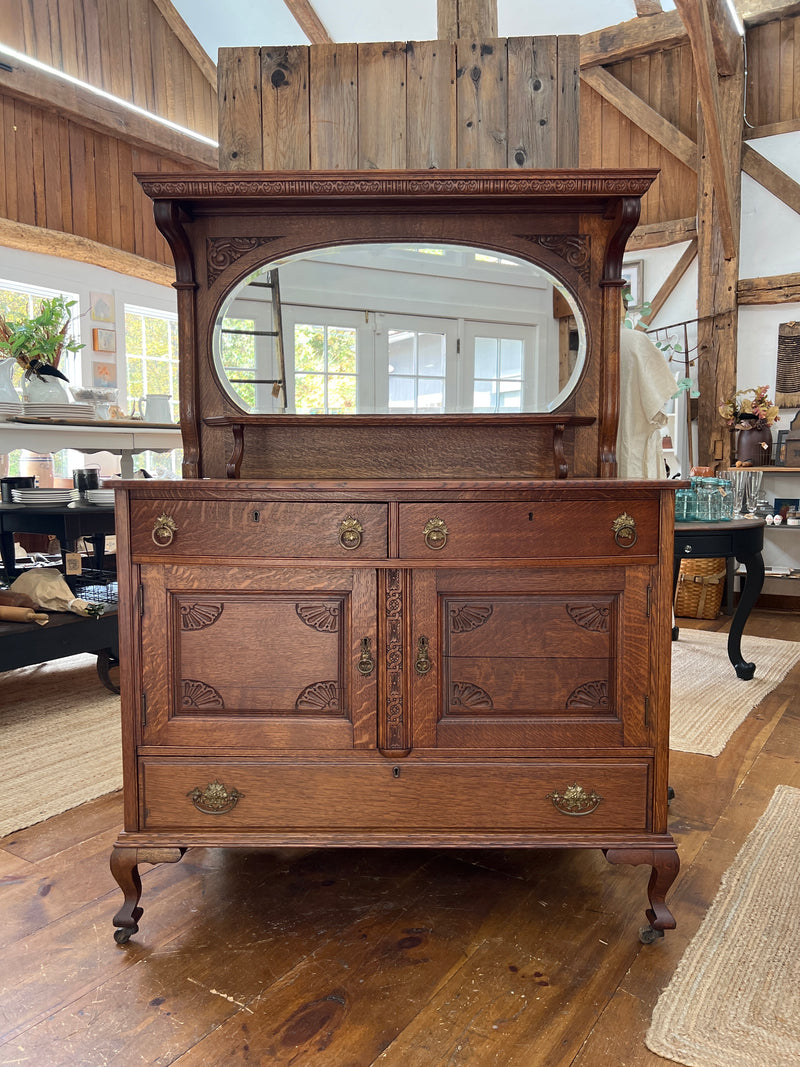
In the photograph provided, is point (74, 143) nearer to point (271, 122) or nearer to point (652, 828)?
point (271, 122)

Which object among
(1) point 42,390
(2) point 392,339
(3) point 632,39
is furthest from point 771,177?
(1) point 42,390

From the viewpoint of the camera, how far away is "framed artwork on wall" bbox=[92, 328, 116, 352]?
5.79 m

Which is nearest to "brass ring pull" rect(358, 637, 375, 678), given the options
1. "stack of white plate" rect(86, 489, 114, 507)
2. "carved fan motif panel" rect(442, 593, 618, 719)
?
"carved fan motif panel" rect(442, 593, 618, 719)

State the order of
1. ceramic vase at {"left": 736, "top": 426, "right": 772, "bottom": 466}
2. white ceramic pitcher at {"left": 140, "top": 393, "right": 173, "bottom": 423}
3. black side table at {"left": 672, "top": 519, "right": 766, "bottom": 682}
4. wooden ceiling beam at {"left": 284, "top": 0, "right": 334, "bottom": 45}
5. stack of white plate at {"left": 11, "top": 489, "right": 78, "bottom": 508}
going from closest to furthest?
black side table at {"left": 672, "top": 519, "right": 766, "bottom": 682} < stack of white plate at {"left": 11, "top": 489, "right": 78, "bottom": 508} < white ceramic pitcher at {"left": 140, "top": 393, "right": 173, "bottom": 423} < ceramic vase at {"left": 736, "top": 426, "right": 772, "bottom": 466} < wooden ceiling beam at {"left": 284, "top": 0, "right": 334, "bottom": 45}

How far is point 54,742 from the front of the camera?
259 centimetres

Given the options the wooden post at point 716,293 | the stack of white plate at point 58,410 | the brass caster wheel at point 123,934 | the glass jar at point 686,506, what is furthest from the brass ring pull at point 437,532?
the wooden post at point 716,293

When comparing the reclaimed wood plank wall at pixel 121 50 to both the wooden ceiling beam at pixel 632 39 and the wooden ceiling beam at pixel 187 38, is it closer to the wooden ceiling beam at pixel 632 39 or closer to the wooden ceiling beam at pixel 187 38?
the wooden ceiling beam at pixel 187 38

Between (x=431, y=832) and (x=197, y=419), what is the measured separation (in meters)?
1.11

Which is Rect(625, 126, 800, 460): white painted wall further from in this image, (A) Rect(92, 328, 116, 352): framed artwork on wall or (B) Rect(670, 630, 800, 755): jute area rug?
(A) Rect(92, 328, 116, 352): framed artwork on wall

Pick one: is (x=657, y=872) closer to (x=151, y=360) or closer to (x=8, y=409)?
(x=8, y=409)

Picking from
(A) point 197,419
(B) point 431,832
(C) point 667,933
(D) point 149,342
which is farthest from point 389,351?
(D) point 149,342

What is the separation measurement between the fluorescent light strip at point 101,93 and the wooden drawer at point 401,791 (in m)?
5.07

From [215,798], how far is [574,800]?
75 centimetres

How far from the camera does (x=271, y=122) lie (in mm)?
1938
